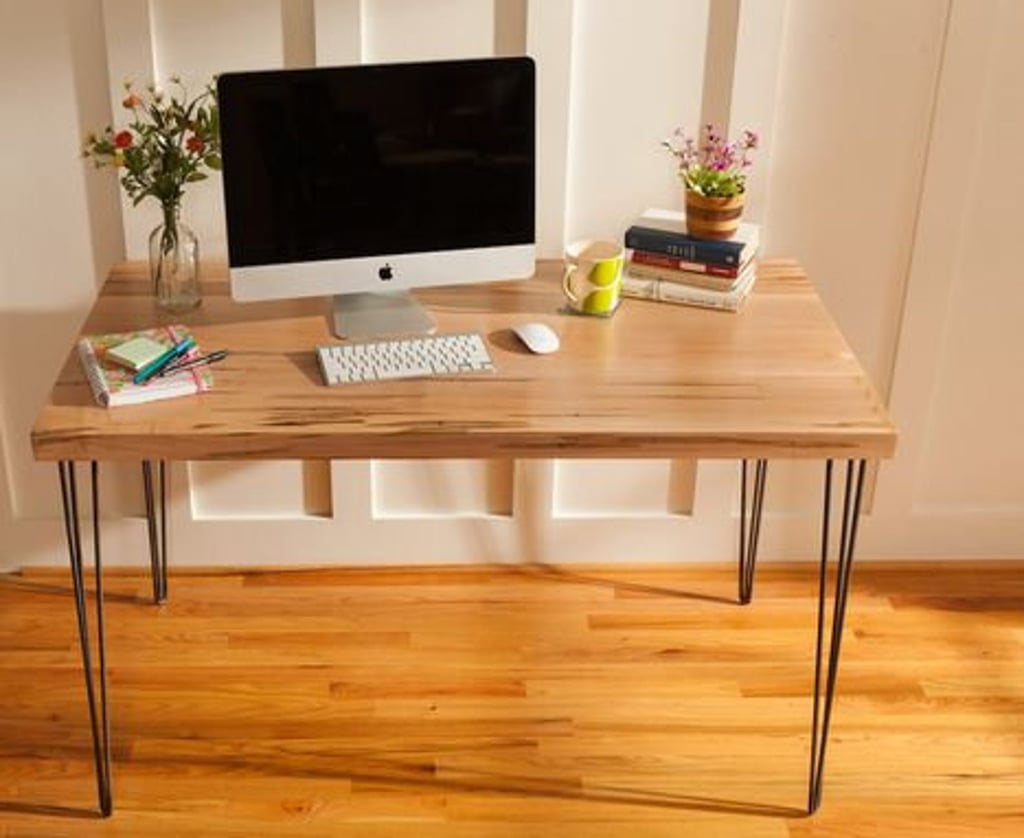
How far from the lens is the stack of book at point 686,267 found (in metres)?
2.67

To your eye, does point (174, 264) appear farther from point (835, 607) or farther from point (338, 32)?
point (835, 607)

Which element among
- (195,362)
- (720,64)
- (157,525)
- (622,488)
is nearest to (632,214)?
(720,64)

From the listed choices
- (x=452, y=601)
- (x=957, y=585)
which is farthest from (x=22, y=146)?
(x=957, y=585)

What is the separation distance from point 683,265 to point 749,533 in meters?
0.74

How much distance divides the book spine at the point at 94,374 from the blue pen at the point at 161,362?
50 millimetres

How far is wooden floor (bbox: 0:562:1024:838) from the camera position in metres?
2.59

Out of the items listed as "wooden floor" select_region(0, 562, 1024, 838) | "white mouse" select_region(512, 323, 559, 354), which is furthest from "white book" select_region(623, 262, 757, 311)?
"wooden floor" select_region(0, 562, 1024, 838)

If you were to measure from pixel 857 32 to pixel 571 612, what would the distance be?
4.24 ft

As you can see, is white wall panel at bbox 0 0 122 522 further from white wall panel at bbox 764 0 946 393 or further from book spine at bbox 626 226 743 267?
white wall panel at bbox 764 0 946 393

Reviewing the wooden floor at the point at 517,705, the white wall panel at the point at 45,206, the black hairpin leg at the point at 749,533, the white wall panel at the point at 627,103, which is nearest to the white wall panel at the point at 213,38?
the white wall panel at the point at 45,206

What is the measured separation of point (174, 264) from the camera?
2.63 m

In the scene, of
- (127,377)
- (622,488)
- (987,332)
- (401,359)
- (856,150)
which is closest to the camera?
(127,377)

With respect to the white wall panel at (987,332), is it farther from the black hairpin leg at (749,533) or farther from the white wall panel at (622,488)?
the white wall panel at (622,488)

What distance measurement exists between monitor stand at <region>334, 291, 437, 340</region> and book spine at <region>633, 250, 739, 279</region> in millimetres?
421
